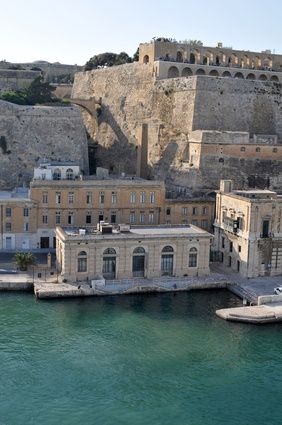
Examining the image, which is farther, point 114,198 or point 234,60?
point 234,60

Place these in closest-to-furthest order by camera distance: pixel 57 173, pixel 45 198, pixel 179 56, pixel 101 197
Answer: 1. pixel 45 198
2. pixel 101 197
3. pixel 57 173
4. pixel 179 56

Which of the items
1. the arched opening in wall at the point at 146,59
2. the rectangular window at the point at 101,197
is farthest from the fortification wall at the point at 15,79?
the rectangular window at the point at 101,197

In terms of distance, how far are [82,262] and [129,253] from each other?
2307mm

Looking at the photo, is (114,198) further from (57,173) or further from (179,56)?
(179,56)

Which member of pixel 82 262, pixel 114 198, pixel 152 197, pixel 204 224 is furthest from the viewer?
pixel 204 224

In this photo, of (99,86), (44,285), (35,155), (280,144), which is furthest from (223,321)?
(99,86)

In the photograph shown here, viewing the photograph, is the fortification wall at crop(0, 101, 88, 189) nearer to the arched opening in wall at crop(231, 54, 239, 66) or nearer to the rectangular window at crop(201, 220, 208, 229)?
the rectangular window at crop(201, 220, 208, 229)

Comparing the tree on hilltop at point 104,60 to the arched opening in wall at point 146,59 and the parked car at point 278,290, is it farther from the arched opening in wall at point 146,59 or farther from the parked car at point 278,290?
the parked car at point 278,290

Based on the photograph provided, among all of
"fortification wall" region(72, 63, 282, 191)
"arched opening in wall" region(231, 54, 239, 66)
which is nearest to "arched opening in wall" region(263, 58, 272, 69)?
"arched opening in wall" region(231, 54, 239, 66)

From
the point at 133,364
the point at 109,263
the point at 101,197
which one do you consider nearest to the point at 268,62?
the point at 101,197

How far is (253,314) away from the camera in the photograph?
2627 cm

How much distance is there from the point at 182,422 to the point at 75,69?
57562mm

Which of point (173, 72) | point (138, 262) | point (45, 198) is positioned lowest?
point (138, 262)

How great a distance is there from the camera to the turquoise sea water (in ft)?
61.3
